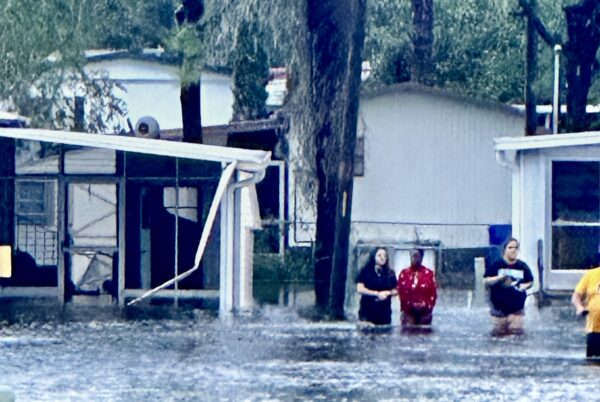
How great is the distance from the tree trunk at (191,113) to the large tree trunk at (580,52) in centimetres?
848

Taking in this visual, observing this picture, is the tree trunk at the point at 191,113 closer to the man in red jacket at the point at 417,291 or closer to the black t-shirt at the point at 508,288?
the man in red jacket at the point at 417,291

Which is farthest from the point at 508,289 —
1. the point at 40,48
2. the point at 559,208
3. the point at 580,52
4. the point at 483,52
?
the point at 483,52

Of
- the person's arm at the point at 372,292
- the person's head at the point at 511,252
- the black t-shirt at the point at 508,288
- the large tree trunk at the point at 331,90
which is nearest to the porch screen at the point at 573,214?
the large tree trunk at the point at 331,90

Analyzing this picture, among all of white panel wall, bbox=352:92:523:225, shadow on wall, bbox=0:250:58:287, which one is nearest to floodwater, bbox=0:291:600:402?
shadow on wall, bbox=0:250:58:287

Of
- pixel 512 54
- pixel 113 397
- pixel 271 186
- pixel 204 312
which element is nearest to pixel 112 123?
pixel 271 186

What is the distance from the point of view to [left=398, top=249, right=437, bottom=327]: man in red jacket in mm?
27719

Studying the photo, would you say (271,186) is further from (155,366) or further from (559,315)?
(155,366)

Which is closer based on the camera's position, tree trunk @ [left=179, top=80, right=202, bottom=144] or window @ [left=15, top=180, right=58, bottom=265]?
window @ [left=15, top=180, right=58, bottom=265]

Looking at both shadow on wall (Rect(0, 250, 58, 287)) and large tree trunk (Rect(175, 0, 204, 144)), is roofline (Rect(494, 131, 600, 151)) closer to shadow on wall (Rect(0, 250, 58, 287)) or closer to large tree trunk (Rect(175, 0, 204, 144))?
shadow on wall (Rect(0, 250, 58, 287))

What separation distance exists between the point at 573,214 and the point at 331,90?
5353 mm

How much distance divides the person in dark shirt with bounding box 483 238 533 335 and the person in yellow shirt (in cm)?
423

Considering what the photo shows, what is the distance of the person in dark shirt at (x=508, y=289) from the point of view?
91.9ft

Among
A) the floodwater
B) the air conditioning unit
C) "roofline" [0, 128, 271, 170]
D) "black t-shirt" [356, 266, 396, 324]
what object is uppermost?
the air conditioning unit

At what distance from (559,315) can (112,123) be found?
21.9 m
